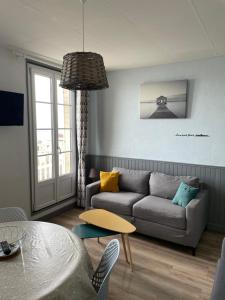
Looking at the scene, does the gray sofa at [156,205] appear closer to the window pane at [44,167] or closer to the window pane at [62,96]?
the window pane at [44,167]

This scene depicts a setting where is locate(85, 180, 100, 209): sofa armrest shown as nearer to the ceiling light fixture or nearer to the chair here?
the chair

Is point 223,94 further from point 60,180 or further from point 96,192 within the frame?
point 60,180

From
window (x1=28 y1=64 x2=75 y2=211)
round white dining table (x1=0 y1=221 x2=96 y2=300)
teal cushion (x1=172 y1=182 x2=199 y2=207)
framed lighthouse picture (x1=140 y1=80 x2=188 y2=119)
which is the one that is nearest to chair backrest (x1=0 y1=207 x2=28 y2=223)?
round white dining table (x1=0 y1=221 x2=96 y2=300)

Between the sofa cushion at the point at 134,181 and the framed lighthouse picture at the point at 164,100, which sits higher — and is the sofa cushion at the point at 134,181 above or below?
below

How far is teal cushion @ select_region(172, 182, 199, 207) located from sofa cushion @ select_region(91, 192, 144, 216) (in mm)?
572

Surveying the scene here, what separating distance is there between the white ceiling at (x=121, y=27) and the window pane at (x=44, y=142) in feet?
3.73

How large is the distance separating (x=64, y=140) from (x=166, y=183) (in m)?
1.86

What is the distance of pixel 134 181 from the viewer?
3674mm

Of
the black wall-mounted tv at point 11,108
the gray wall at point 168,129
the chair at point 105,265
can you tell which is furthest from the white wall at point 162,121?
the chair at point 105,265

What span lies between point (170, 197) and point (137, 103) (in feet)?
5.34

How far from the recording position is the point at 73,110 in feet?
13.6

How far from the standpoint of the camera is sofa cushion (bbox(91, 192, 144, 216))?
10.6 feet

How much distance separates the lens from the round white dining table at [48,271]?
118cm

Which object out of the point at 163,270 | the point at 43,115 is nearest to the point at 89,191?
the point at 43,115
